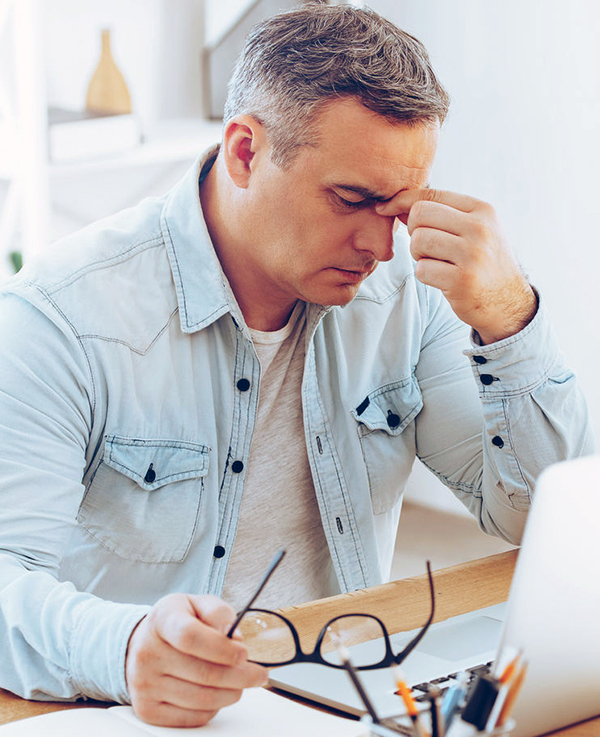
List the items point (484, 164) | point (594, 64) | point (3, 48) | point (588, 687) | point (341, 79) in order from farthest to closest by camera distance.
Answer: point (484, 164)
point (594, 64)
point (3, 48)
point (341, 79)
point (588, 687)

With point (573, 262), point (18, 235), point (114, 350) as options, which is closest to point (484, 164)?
point (573, 262)

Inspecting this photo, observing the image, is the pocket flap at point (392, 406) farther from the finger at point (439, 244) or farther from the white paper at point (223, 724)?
the white paper at point (223, 724)

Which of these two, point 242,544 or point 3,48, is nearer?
point 242,544

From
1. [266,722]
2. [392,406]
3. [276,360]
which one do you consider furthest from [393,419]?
[266,722]

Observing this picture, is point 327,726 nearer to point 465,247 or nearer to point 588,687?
point 588,687

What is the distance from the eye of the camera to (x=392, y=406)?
5.08 ft

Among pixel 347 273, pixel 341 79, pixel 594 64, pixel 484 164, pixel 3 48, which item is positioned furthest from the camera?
pixel 484 164

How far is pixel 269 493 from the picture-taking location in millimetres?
1470

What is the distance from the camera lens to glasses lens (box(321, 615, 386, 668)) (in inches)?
41.0

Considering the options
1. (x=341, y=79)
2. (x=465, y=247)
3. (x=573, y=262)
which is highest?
(x=341, y=79)

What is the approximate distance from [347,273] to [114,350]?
324mm

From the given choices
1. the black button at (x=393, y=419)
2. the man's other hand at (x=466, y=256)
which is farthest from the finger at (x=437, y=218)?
the black button at (x=393, y=419)

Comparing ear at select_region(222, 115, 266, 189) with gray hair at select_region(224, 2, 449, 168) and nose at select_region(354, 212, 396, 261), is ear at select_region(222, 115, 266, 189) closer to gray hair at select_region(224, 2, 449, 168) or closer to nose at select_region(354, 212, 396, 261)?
gray hair at select_region(224, 2, 449, 168)

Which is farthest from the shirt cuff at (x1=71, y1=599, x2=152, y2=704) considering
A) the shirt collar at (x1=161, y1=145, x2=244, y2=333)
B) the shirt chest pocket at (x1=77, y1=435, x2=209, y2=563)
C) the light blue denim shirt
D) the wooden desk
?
the shirt collar at (x1=161, y1=145, x2=244, y2=333)
